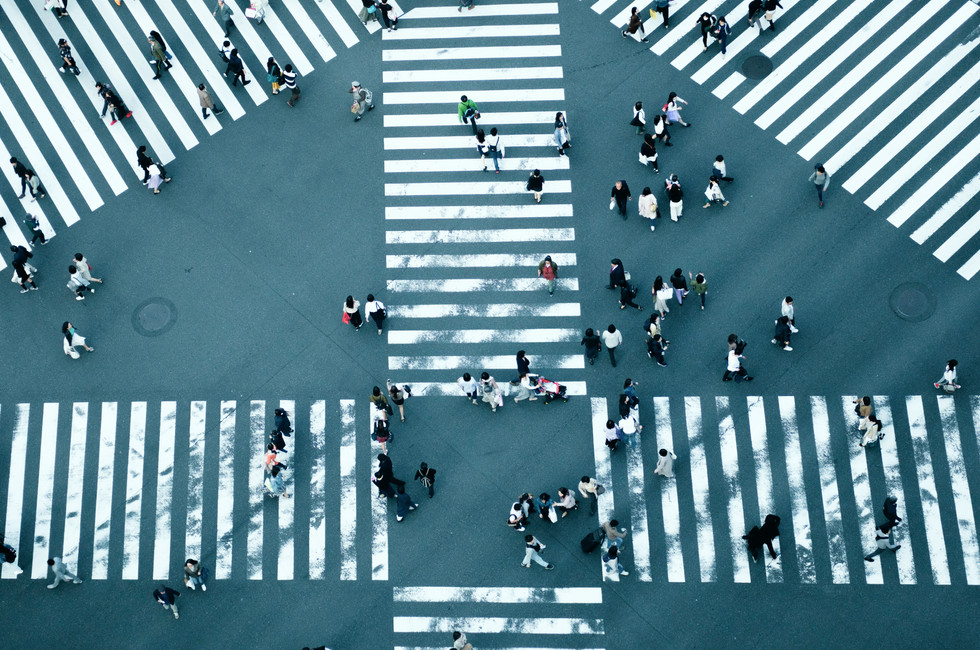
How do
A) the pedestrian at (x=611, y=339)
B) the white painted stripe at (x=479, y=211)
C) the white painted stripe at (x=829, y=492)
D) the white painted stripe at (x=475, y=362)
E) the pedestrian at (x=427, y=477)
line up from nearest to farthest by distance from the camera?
1. the white painted stripe at (x=829, y=492)
2. the pedestrian at (x=427, y=477)
3. the pedestrian at (x=611, y=339)
4. the white painted stripe at (x=475, y=362)
5. the white painted stripe at (x=479, y=211)

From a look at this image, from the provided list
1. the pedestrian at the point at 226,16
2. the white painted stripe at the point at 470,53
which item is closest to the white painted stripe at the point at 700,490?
the white painted stripe at the point at 470,53

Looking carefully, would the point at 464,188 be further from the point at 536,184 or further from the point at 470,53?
the point at 470,53

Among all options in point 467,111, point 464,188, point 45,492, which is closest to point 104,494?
point 45,492

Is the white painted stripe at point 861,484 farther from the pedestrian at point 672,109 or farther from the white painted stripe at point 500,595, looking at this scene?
the pedestrian at point 672,109

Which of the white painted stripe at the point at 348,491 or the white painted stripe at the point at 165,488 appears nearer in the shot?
the white painted stripe at the point at 348,491

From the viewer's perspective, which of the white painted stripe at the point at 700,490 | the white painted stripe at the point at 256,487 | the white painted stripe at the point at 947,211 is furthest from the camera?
the white painted stripe at the point at 947,211

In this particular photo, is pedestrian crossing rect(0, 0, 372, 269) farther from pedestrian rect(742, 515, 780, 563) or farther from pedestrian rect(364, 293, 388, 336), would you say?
pedestrian rect(742, 515, 780, 563)

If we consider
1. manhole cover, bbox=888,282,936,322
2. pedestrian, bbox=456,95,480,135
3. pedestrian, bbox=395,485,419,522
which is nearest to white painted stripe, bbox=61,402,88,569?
pedestrian, bbox=395,485,419,522

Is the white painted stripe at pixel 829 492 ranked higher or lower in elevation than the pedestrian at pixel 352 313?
lower
